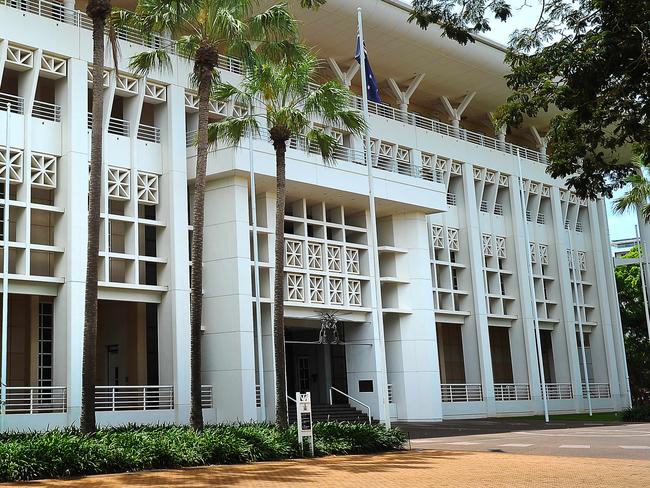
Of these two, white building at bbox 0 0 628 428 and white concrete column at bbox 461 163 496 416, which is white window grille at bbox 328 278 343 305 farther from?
white concrete column at bbox 461 163 496 416

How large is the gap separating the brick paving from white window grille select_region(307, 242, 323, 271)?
14.5 m

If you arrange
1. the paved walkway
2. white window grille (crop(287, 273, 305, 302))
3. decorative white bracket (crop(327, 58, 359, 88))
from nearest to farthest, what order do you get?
1. the paved walkway
2. white window grille (crop(287, 273, 305, 302))
3. decorative white bracket (crop(327, 58, 359, 88))

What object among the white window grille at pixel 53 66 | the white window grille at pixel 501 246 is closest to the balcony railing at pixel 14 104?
the white window grille at pixel 53 66

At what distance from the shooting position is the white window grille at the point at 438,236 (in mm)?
41531

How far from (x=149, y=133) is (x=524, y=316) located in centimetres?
2417

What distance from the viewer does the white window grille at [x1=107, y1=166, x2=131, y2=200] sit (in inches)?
1132

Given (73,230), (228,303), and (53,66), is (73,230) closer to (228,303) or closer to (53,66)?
(53,66)

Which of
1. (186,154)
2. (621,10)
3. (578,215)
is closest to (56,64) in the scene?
(186,154)

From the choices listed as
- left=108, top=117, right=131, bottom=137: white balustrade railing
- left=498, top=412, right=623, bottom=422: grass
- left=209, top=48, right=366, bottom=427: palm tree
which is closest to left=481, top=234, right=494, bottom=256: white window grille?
left=498, top=412, right=623, bottom=422: grass

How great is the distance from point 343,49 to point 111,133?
1377cm

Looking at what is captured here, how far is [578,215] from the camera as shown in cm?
5269

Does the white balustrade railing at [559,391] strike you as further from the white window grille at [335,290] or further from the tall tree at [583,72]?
the tall tree at [583,72]

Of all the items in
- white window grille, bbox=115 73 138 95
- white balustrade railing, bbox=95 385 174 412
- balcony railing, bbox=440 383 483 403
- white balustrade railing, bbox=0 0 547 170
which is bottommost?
balcony railing, bbox=440 383 483 403

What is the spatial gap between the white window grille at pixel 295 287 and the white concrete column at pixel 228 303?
8.37ft
